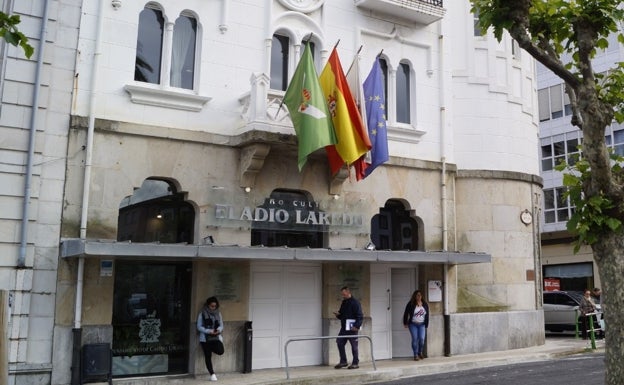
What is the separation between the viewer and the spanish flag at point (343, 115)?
14633 mm

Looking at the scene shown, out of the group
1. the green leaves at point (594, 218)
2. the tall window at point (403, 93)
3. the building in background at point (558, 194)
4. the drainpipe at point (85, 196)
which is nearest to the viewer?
the green leaves at point (594, 218)

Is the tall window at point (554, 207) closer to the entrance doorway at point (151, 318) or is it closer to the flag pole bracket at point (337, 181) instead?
the flag pole bracket at point (337, 181)

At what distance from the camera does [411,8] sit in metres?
17.7

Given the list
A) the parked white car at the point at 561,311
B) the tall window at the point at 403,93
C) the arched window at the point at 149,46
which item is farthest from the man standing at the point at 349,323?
the parked white car at the point at 561,311

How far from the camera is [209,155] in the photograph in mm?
14625

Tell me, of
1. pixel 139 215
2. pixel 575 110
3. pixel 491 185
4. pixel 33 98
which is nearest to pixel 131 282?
pixel 139 215

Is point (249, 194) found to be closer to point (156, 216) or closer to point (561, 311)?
point (156, 216)

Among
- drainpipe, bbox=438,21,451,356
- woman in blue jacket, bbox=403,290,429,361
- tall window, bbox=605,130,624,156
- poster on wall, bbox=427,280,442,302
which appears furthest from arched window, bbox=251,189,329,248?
tall window, bbox=605,130,624,156

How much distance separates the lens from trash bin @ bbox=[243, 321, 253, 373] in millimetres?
14344

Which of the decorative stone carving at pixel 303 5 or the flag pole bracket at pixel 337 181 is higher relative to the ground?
the decorative stone carving at pixel 303 5

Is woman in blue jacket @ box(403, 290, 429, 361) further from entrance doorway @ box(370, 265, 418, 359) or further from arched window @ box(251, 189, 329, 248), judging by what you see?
arched window @ box(251, 189, 329, 248)

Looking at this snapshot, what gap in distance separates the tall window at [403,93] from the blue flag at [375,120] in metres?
2.33

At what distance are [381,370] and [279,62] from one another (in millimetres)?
7738

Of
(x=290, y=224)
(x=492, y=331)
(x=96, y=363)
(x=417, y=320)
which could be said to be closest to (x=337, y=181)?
(x=290, y=224)
